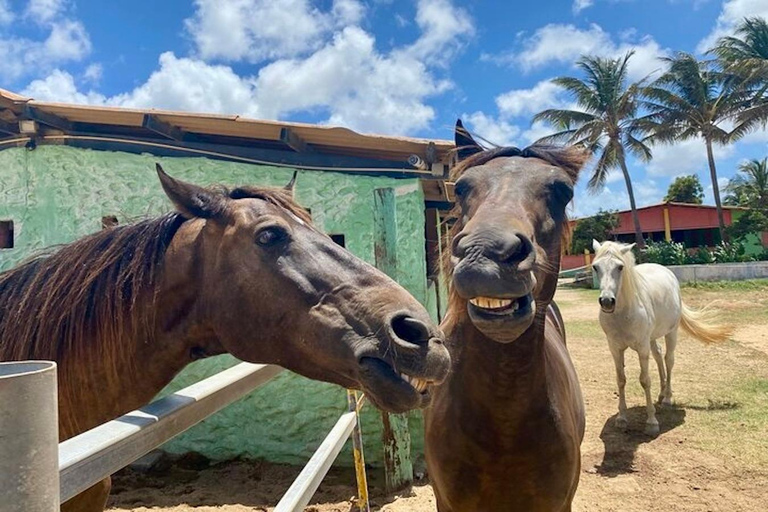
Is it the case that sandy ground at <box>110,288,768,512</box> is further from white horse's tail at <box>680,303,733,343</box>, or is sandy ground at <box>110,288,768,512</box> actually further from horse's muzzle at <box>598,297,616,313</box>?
horse's muzzle at <box>598,297,616,313</box>

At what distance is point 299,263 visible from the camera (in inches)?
59.7

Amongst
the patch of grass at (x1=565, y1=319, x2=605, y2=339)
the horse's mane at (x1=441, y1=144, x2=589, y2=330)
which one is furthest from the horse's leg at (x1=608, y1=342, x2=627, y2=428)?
the patch of grass at (x1=565, y1=319, x2=605, y2=339)

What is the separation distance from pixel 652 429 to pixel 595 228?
24929 mm

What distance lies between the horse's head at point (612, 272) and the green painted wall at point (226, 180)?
7.60ft

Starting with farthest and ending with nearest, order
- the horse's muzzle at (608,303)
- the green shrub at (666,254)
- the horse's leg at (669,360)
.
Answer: the green shrub at (666,254) → the horse's leg at (669,360) → the horse's muzzle at (608,303)

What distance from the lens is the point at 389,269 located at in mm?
4465

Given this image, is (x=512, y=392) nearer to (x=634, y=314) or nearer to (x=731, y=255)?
(x=634, y=314)

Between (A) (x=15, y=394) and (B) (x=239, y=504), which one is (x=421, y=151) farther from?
Result: (A) (x=15, y=394)

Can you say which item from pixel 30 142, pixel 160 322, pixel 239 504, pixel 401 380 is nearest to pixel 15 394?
pixel 401 380

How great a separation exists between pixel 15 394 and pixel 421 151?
14.9ft

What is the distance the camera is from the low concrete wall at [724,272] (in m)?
19.7

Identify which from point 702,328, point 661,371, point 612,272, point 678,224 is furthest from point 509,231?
point 678,224

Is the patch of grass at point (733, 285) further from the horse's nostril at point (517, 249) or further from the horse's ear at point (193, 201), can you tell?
the horse's ear at point (193, 201)

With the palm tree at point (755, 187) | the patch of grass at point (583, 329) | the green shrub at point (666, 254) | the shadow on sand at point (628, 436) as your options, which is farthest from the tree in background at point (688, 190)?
the shadow on sand at point (628, 436)
